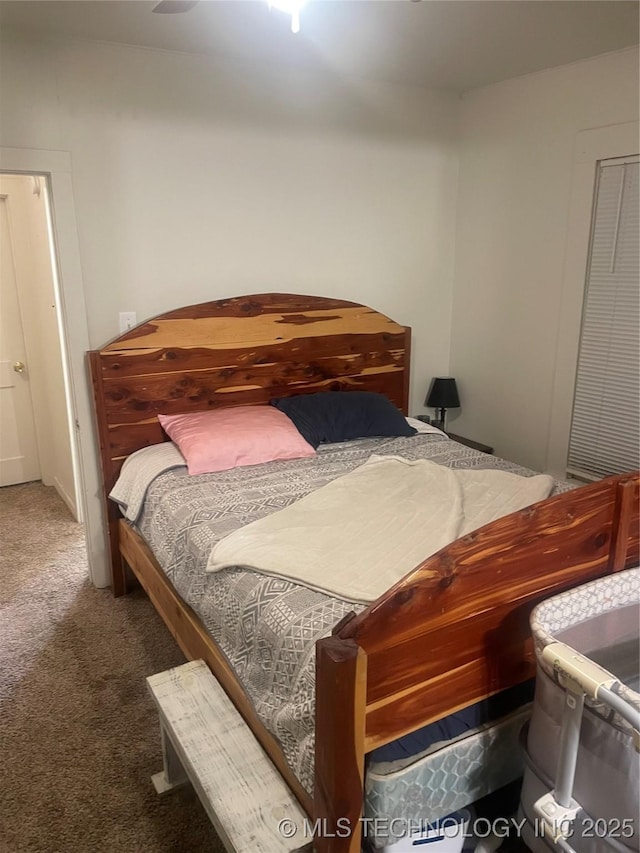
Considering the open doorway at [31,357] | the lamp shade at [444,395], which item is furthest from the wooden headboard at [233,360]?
the open doorway at [31,357]

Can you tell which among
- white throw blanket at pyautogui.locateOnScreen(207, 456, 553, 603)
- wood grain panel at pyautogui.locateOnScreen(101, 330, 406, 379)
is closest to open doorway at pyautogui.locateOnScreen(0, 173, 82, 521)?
wood grain panel at pyautogui.locateOnScreen(101, 330, 406, 379)

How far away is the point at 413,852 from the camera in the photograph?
1.41 meters

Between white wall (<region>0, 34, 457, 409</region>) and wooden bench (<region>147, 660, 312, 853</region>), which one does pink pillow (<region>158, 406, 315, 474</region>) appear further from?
wooden bench (<region>147, 660, 312, 853</region>)

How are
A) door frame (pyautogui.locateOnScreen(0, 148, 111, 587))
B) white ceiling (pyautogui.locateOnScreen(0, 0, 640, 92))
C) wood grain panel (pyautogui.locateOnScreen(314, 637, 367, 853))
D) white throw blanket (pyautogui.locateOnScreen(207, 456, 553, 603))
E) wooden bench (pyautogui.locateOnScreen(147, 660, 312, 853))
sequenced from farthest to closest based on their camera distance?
door frame (pyautogui.locateOnScreen(0, 148, 111, 587)) → white ceiling (pyautogui.locateOnScreen(0, 0, 640, 92)) → white throw blanket (pyautogui.locateOnScreen(207, 456, 553, 603)) → wooden bench (pyautogui.locateOnScreen(147, 660, 312, 853)) → wood grain panel (pyautogui.locateOnScreen(314, 637, 367, 853))

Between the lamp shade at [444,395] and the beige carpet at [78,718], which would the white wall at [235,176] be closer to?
the lamp shade at [444,395]

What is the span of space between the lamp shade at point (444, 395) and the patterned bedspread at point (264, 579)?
56 centimetres

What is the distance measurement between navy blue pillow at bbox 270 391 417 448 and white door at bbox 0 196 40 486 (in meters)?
2.15

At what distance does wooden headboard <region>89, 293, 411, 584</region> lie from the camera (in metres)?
2.87

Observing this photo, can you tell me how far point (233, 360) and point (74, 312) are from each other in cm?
75

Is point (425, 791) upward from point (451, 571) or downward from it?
downward

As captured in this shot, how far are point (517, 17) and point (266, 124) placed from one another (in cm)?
120

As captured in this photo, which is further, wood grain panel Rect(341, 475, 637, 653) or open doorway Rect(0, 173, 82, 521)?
open doorway Rect(0, 173, 82, 521)

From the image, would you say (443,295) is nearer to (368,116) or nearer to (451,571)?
(368,116)

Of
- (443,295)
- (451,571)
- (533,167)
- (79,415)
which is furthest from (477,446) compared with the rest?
(451,571)
